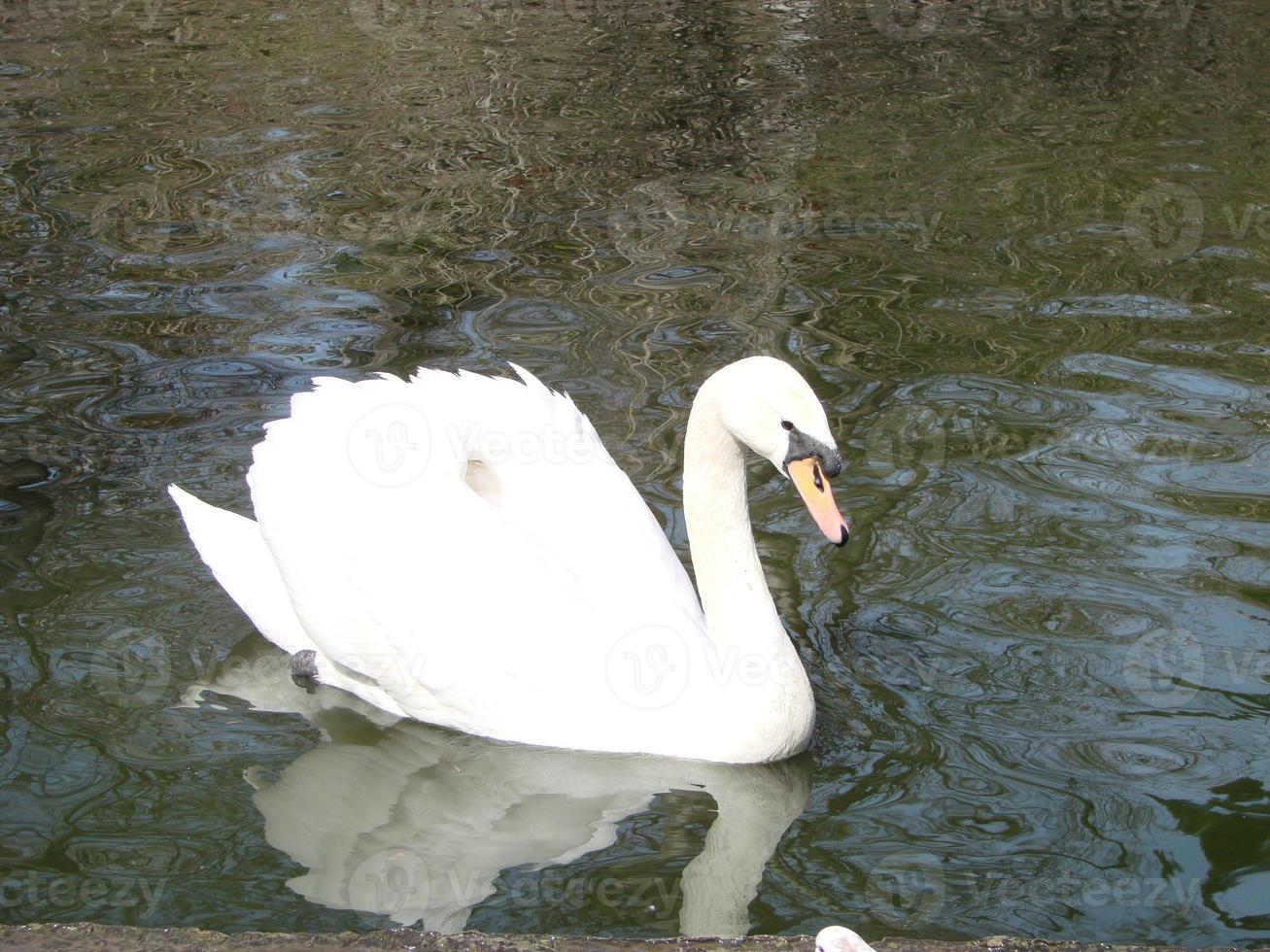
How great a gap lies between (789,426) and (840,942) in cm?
164

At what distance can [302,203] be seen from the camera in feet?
29.6

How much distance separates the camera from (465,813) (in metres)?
4.32

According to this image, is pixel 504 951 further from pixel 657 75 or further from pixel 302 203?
pixel 657 75

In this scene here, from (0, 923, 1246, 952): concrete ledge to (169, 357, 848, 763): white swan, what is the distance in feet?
3.92
